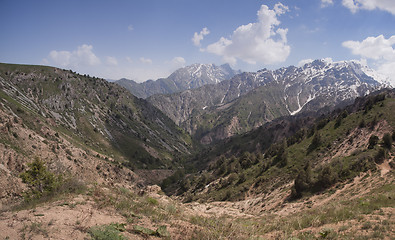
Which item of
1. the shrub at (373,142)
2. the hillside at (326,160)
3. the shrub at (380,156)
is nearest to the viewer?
the shrub at (380,156)

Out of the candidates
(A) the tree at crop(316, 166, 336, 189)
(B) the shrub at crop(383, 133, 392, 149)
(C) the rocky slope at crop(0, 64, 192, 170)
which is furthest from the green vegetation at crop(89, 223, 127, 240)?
(C) the rocky slope at crop(0, 64, 192, 170)

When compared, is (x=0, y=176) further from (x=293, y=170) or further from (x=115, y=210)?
(x=293, y=170)

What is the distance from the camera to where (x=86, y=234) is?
8391mm

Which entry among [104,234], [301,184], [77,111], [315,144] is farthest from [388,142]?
[77,111]

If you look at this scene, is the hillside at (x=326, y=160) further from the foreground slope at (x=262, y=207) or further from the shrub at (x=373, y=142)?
the foreground slope at (x=262, y=207)

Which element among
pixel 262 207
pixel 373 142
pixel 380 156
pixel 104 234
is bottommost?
pixel 262 207

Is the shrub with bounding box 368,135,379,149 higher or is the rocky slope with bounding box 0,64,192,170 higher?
the rocky slope with bounding box 0,64,192,170

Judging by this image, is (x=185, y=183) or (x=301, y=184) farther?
(x=185, y=183)

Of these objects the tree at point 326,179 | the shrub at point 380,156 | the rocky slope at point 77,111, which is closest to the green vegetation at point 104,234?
the tree at point 326,179

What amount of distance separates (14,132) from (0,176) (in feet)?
106

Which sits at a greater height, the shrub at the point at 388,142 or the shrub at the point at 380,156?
the shrub at the point at 388,142

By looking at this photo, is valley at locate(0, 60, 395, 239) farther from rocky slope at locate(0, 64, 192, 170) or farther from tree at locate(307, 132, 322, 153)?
rocky slope at locate(0, 64, 192, 170)

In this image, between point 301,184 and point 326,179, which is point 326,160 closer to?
point 326,179

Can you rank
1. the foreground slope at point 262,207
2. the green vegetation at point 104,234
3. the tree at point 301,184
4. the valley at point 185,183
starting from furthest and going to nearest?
the tree at point 301,184
the valley at point 185,183
the foreground slope at point 262,207
the green vegetation at point 104,234
